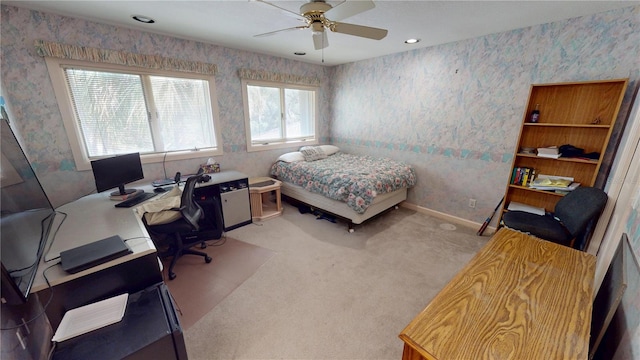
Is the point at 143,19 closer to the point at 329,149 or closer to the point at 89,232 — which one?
the point at 89,232

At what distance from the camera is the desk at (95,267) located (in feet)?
3.84

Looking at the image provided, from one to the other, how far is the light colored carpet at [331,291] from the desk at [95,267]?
2.04 feet

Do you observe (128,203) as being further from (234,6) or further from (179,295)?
(234,6)

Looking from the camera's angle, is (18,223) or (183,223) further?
(183,223)

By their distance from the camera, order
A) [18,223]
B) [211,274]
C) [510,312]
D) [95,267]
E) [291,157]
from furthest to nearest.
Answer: [291,157] < [211,274] < [95,267] < [18,223] < [510,312]

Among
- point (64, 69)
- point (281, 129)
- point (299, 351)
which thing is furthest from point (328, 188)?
point (64, 69)

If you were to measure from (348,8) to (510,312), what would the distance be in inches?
77.0

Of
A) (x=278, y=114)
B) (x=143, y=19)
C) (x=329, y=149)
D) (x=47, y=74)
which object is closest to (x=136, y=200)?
(x=47, y=74)

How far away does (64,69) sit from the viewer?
226cm

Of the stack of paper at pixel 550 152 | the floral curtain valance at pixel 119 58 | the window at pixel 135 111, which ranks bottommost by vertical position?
the stack of paper at pixel 550 152

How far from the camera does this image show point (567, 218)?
2.09 m

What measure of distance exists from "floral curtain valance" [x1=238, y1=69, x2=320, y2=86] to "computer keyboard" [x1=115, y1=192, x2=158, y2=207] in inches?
79.4

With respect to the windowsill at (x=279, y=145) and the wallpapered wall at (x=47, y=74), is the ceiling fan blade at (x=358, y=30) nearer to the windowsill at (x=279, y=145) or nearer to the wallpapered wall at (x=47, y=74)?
the wallpapered wall at (x=47, y=74)

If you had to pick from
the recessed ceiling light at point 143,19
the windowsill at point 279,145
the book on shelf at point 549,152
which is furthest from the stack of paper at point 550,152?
the recessed ceiling light at point 143,19
